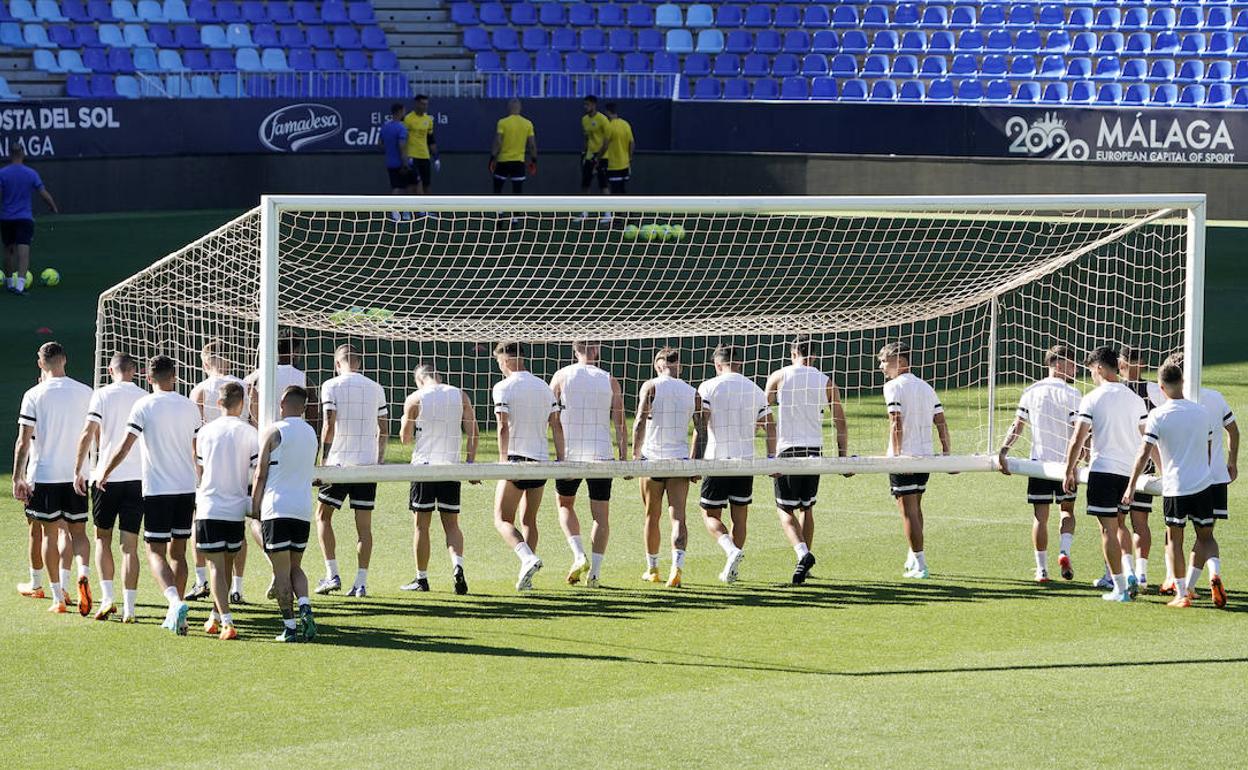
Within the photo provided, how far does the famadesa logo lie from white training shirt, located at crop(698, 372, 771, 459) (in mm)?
20960

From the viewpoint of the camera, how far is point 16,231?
24062 mm

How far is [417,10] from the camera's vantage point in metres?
36.5

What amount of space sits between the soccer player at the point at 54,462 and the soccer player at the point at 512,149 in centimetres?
1854

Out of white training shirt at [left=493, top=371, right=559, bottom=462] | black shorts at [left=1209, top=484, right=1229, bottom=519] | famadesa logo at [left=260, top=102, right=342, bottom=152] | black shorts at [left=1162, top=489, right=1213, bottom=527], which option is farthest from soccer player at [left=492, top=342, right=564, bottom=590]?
famadesa logo at [left=260, top=102, right=342, bottom=152]

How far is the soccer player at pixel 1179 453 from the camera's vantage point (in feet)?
36.1

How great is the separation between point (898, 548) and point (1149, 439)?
2587 millimetres

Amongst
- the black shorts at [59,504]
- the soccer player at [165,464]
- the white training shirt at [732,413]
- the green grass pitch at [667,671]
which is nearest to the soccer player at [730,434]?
the white training shirt at [732,413]

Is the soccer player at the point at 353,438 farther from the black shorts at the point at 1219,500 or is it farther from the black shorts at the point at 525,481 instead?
the black shorts at the point at 1219,500

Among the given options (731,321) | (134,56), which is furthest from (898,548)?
(134,56)

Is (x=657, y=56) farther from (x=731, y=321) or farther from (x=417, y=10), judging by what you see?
(x=731, y=321)

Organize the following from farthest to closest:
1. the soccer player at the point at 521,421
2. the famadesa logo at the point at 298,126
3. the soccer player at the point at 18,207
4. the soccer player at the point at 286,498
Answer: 1. the famadesa logo at the point at 298,126
2. the soccer player at the point at 18,207
3. the soccer player at the point at 521,421
4. the soccer player at the point at 286,498

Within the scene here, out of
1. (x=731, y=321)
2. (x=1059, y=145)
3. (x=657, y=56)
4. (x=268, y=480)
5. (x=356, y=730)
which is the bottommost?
(x=356, y=730)

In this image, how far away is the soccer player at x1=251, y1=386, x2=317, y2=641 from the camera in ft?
33.7

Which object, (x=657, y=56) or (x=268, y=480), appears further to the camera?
(x=657, y=56)
